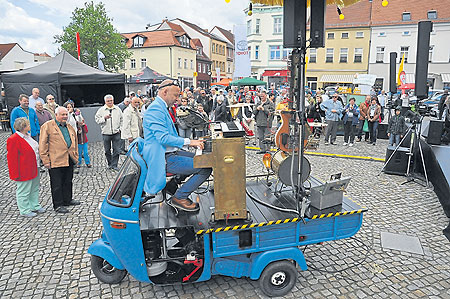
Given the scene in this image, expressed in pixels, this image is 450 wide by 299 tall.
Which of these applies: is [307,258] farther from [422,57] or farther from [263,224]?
[422,57]

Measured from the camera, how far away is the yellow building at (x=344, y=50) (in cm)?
3962

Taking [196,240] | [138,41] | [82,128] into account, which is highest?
[138,41]

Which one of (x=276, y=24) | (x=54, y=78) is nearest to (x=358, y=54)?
(x=276, y=24)

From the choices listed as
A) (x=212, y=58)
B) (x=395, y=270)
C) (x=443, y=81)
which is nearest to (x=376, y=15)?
(x=443, y=81)

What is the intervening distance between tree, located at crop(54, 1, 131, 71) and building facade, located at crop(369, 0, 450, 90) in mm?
29927

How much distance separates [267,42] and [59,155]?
43.8 meters

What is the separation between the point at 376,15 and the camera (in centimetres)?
3906

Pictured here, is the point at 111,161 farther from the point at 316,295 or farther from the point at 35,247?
the point at 316,295

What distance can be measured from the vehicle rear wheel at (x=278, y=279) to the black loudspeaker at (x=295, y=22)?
8.47 ft

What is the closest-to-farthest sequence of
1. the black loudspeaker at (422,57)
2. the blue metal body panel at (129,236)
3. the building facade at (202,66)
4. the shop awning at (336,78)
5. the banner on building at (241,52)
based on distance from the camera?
the blue metal body panel at (129,236)
the black loudspeaker at (422,57)
the banner on building at (241,52)
the shop awning at (336,78)
the building facade at (202,66)

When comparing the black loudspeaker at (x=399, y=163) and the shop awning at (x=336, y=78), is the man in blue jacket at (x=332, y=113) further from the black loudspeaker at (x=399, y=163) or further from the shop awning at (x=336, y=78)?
the shop awning at (x=336, y=78)

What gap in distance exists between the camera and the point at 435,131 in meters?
7.63

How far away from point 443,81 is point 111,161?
131 feet

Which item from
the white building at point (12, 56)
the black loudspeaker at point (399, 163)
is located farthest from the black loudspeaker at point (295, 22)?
the white building at point (12, 56)
